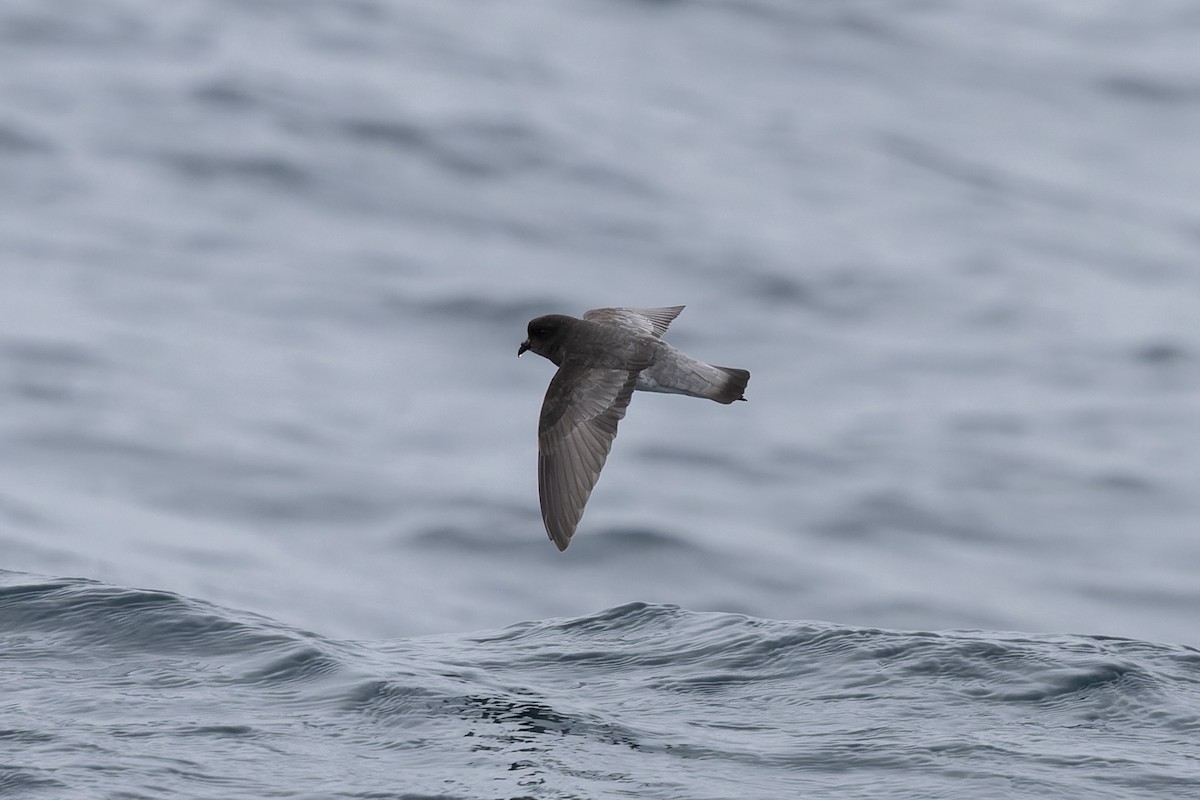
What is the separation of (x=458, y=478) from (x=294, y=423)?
61.6 inches

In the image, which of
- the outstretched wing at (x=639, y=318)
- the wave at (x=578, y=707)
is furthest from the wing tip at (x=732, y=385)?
the wave at (x=578, y=707)

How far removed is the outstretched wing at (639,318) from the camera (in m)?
8.06

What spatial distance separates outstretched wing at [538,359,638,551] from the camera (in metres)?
7.03

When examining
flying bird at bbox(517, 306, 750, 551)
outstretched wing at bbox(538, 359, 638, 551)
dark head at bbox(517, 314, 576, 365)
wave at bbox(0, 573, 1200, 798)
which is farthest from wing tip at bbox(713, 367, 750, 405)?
wave at bbox(0, 573, 1200, 798)

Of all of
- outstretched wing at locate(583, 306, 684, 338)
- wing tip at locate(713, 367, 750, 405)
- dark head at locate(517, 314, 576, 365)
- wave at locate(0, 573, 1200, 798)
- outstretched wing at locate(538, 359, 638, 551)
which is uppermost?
outstretched wing at locate(583, 306, 684, 338)

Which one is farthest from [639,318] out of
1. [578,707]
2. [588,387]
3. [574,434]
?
[578,707]

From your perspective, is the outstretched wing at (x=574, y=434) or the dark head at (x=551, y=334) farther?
the dark head at (x=551, y=334)

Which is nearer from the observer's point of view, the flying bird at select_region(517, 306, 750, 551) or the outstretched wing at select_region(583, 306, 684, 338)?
the flying bird at select_region(517, 306, 750, 551)

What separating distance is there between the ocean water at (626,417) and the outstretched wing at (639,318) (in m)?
1.36

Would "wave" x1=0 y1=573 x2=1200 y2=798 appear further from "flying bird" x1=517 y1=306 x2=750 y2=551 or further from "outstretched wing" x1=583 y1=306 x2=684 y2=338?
"outstretched wing" x1=583 y1=306 x2=684 y2=338

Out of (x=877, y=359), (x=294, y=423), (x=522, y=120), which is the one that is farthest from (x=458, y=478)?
(x=522, y=120)

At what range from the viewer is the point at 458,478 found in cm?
1239

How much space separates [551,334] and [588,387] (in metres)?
0.44

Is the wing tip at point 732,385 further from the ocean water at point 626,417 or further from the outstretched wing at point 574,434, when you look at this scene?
the ocean water at point 626,417
